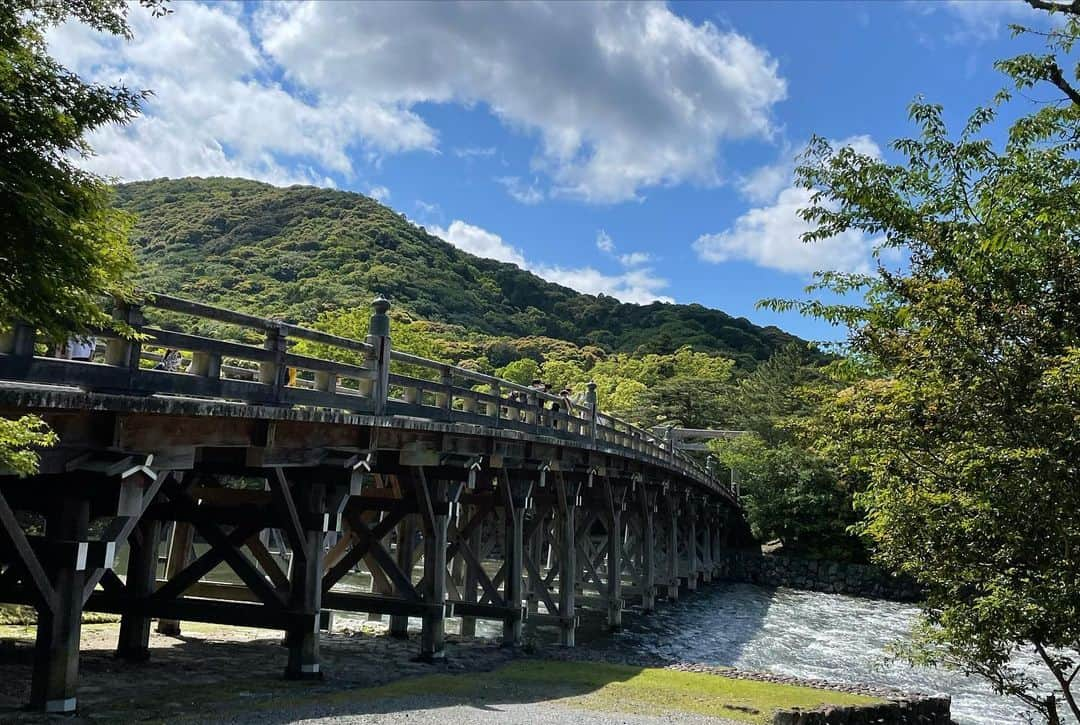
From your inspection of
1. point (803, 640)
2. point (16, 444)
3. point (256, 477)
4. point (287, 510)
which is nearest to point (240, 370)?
point (256, 477)

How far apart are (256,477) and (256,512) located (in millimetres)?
1884

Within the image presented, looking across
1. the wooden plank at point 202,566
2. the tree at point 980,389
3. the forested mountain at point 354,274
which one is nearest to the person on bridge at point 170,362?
the wooden plank at point 202,566

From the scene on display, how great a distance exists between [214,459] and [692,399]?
5126cm

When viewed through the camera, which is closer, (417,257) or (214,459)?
(214,459)

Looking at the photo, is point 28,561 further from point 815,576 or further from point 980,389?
point 815,576

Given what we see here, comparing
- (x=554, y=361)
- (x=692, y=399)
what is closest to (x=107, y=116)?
(x=692, y=399)

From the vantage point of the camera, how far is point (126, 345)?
6305 millimetres

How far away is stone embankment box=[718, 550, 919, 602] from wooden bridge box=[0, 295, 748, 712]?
853 inches

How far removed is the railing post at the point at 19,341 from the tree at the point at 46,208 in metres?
0.90

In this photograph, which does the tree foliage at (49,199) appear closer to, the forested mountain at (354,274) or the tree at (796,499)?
the tree at (796,499)

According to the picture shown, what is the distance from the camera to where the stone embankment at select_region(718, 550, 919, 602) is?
34812 mm

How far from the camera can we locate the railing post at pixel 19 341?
538cm

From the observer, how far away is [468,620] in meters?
15.8

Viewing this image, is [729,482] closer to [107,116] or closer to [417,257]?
[107,116]
